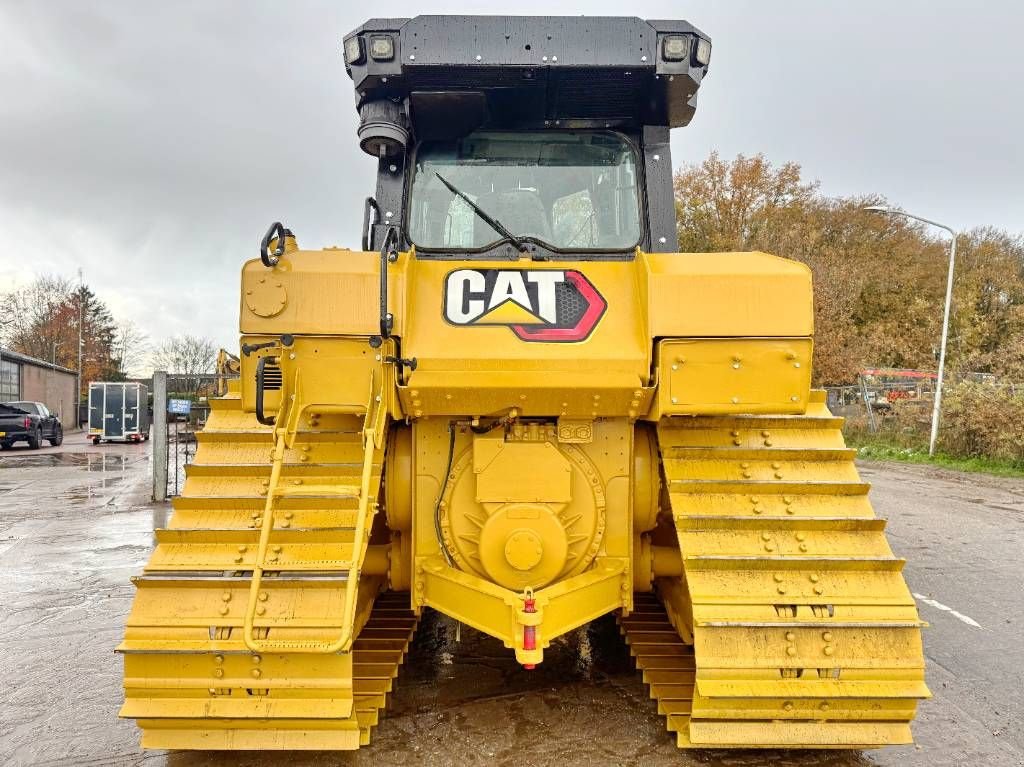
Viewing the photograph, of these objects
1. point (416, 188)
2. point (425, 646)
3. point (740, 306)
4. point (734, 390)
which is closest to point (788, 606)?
point (734, 390)

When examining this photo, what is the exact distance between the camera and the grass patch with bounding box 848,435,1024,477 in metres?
13.5

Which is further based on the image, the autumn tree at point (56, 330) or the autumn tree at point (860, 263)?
the autumn tree at point (56, 330)

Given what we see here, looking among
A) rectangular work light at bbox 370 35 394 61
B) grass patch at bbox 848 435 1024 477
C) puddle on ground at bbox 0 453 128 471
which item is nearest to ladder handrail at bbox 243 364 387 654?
rectangular work light at bbox 370 35 394 61

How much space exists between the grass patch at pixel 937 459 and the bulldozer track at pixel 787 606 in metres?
10.6

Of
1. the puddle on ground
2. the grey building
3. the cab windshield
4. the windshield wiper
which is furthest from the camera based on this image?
the grey building

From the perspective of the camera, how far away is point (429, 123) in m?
3.72

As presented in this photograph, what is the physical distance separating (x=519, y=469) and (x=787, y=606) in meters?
1.23

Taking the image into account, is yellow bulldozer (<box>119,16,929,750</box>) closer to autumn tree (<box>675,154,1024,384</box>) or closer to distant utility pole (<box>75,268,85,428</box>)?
autumn tree (<box>675,154,1024,384</box>)

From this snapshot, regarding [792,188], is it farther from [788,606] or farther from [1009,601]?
[788,606]

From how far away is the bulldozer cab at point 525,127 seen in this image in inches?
136

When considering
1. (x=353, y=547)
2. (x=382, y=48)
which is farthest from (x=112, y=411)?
(x=353, y=547)

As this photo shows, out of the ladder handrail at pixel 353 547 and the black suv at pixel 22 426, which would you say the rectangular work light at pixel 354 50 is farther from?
the black suv at pixel 22 426

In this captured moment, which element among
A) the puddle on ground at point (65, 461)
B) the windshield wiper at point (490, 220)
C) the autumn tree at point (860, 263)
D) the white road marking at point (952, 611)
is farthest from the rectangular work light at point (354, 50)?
the autumn tree at point (860, 263)

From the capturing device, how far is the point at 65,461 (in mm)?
18422
